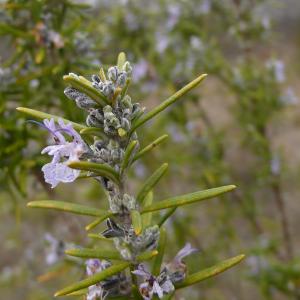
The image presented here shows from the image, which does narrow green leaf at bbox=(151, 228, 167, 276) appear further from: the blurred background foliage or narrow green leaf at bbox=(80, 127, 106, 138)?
the blurred background foliage

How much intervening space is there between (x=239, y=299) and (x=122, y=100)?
10.3 ft

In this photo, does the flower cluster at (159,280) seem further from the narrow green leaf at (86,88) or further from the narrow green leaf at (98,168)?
the narrow green leaf at (86,88)

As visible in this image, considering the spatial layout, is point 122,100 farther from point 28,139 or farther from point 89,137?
point 28,139

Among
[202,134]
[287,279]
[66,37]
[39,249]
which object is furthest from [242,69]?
[39,249]

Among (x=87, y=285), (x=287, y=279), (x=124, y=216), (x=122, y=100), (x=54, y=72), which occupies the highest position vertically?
(x=54, y=72)

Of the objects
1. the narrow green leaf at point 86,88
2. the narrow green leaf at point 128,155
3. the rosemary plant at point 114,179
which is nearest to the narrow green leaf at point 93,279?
the rosemary plant at point 114,179

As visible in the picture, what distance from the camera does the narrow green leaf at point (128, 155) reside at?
3.94ft

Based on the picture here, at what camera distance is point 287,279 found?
10.5 ft

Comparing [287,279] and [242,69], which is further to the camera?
[242,69]

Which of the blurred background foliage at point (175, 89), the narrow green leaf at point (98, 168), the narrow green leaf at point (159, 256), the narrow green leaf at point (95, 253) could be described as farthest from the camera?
the blurred background foliage at point (175, 89)

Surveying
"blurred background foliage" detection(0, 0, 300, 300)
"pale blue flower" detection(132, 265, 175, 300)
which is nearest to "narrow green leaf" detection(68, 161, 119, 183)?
"pale blue flower" detection(132, 265, 175, 300)

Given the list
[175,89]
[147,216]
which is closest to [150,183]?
[147,216]

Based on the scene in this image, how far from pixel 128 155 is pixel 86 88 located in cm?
18

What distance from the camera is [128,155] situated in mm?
1223
